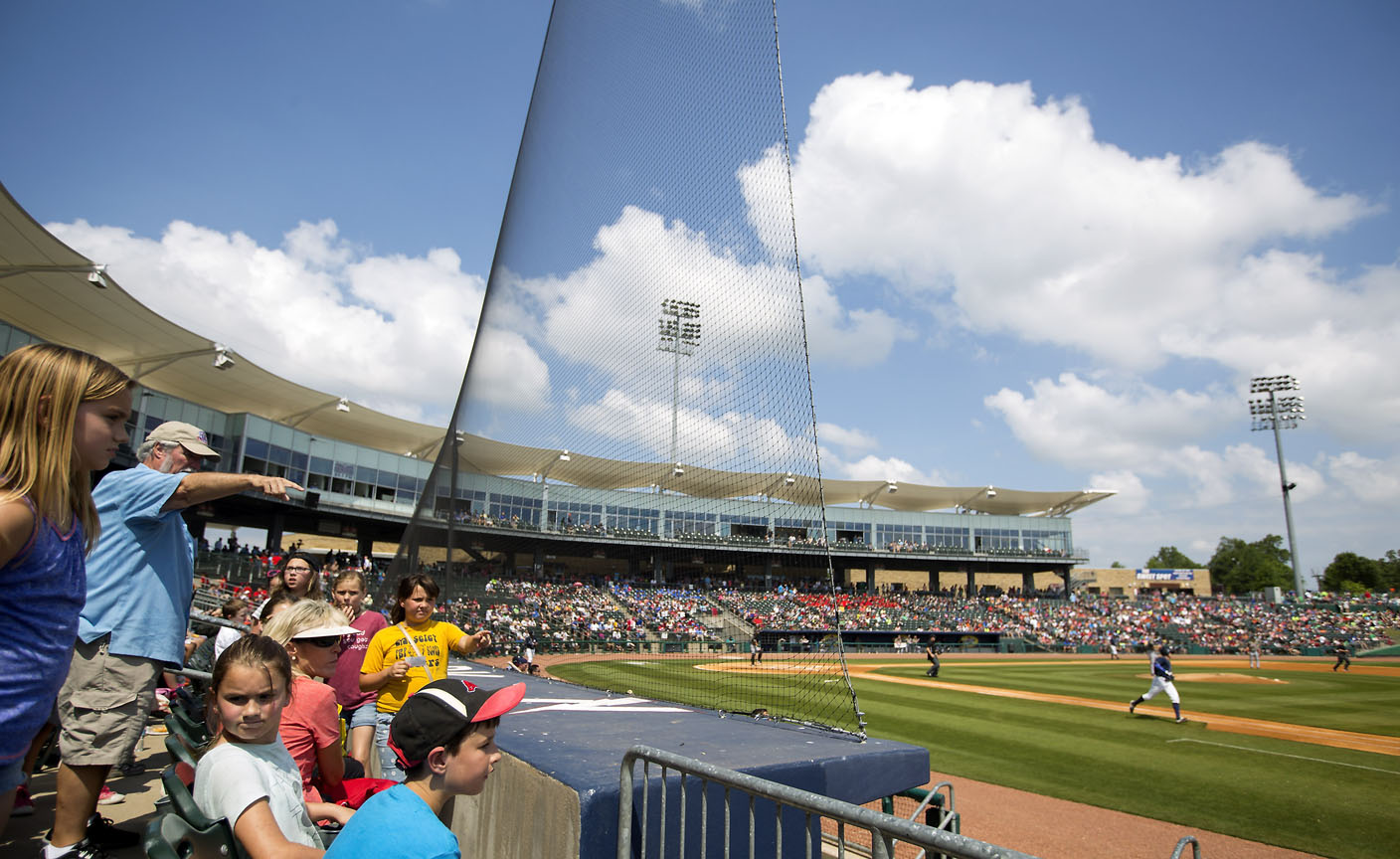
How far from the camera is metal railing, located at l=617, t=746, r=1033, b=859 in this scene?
1.54 m

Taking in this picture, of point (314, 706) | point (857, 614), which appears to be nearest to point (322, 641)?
point (314, 706)

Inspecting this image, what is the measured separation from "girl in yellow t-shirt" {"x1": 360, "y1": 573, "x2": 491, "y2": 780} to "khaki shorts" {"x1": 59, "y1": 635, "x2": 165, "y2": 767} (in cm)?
132

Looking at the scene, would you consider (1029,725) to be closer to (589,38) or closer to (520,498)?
(520,498)

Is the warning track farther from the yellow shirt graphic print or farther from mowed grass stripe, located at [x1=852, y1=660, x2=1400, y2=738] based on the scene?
the yellow shirt graphic print

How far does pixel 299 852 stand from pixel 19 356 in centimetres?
141

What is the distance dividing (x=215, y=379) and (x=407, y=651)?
34746 millimetres

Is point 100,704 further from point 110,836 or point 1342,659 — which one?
point 1342,659

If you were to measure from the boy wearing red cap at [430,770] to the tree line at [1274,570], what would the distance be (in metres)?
88.0

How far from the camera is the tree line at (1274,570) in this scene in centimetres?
7731

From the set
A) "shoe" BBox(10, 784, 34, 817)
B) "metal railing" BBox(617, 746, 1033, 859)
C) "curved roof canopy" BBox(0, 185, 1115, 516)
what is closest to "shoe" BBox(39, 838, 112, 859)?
"shoe" BBox(10, 784, 34, 817)

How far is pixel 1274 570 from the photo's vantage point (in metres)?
93.1

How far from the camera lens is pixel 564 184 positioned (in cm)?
751

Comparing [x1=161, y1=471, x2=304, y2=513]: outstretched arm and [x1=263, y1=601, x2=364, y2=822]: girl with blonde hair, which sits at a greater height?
[x1=161, y1=471, x2=304, y2=513]: outstretched arm

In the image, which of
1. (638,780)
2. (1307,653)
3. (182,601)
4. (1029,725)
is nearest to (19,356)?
(182,601)
